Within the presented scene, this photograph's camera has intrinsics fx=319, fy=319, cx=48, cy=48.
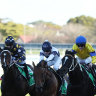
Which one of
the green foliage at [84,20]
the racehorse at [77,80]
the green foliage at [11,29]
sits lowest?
the racehorse at [77,80]

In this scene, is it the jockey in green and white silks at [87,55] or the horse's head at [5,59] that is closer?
→ the horse's head at [5,59]

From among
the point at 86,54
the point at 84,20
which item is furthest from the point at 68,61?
the point at 84,20

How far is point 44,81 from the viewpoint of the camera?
674cm

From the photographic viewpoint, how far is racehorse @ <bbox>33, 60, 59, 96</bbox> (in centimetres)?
648

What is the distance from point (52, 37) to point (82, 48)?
188ft

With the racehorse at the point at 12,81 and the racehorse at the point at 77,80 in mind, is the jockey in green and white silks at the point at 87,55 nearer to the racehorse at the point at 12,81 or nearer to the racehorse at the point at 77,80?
the racehorse at the point at 77,80

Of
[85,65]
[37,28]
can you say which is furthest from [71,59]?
[37,28]

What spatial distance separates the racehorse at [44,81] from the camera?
6.48 m

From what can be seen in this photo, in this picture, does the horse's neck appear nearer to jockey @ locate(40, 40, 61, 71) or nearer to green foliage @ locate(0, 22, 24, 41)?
jockey @ locate(40, 40, 61, 71)

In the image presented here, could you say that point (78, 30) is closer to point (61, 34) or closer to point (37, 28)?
point (61, 34)

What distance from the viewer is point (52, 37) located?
6550cm

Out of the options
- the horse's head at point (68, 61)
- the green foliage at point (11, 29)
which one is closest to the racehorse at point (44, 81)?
the horse's head at point (68, 61)

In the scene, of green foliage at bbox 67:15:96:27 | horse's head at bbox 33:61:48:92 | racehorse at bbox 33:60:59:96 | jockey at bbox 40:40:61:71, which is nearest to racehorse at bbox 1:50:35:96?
jockey at bbox 40:40:61:71

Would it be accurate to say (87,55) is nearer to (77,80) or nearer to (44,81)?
(77,80)
